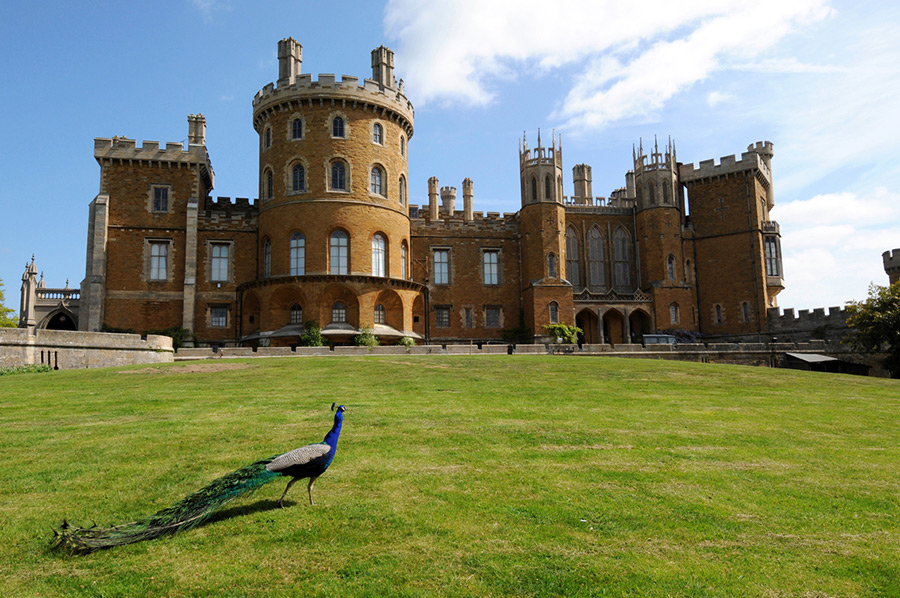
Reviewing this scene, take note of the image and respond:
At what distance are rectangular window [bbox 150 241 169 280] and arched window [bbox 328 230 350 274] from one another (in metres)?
11.2

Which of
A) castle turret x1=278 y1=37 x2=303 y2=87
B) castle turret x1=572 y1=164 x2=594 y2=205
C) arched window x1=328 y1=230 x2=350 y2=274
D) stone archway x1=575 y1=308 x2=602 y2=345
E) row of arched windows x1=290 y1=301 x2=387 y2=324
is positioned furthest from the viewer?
castle turret x1=572 y1=164 x2=594 y2=205

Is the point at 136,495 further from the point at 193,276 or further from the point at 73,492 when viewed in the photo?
the point at 193,276

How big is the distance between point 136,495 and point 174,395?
28.0ft

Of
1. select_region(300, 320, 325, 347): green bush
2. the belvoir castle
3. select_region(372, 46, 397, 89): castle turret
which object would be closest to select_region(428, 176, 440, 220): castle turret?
the belvoir castle

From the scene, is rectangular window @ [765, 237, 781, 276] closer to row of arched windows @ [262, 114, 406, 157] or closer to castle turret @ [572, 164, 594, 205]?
castle turret @ [572, 164, 594, 205]

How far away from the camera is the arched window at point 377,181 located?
130 feet

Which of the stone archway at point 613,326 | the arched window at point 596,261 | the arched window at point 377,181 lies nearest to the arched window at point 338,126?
the arched window at point 377,181

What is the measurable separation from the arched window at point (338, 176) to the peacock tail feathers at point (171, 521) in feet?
110

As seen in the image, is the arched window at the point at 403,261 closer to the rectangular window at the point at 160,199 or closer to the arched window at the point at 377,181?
the arched window at the point at 377,181

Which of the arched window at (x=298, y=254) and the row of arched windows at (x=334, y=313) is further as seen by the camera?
the arched window at (x=298, y=254)

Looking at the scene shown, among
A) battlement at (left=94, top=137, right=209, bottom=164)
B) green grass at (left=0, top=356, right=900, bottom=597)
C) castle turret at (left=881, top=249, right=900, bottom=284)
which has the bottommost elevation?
green grass at (left=0, top=356, right=900, bottom=597)

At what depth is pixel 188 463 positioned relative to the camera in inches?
336

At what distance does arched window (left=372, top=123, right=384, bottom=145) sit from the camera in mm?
39812

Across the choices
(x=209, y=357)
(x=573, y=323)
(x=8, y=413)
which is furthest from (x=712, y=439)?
(x=573, y=323)
